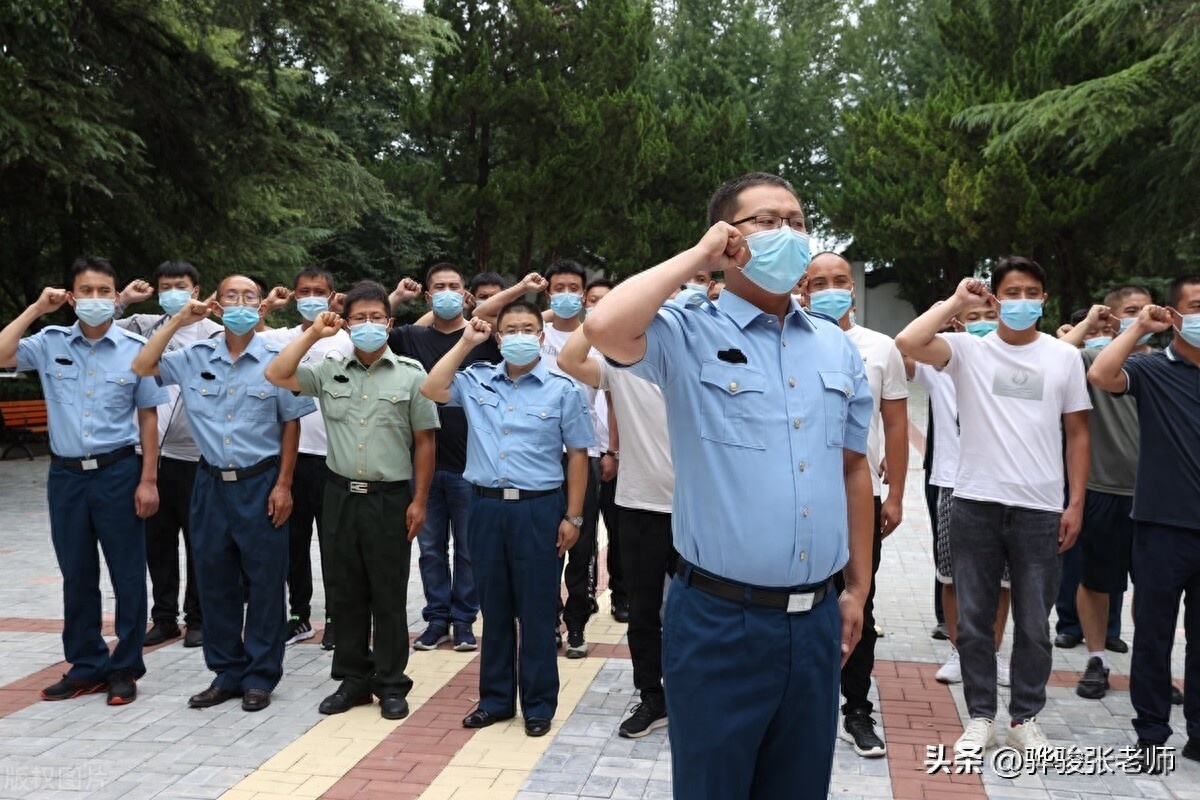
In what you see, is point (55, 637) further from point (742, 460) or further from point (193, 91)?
point (193, 91)

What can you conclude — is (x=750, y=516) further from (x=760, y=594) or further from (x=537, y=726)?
(x=537, y=726)

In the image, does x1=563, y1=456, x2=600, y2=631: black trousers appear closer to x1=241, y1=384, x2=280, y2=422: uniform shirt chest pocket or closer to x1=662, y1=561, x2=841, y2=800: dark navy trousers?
x1=241, y1=384, x2=280, y2=422: uniform shirt chest pocket

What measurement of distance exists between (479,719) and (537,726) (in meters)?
0.31

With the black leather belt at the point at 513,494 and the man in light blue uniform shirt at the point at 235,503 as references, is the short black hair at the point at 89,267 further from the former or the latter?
the black leather belt at the point at 513,494

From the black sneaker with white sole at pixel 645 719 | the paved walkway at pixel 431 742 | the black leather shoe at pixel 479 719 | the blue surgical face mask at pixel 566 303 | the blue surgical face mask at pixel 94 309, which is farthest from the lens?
the blue surgical face mask at pixel 566 303

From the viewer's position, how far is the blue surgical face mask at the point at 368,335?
524 cm

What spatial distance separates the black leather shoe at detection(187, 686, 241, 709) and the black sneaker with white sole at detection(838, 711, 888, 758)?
3045 millimetres

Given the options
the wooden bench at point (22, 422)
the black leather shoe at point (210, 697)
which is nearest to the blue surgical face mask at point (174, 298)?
the black leather shoe at point (210, 697)

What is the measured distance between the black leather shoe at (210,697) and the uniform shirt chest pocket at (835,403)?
12.5 feet

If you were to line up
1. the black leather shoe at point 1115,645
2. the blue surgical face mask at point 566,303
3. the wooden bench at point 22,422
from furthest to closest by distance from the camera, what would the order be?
the wooden bench at point 22,422
the blue surgical face mask at point 566,303
the black leather shoe at point 1115,645

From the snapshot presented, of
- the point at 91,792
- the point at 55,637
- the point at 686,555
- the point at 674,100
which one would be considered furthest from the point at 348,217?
the point at 674,100

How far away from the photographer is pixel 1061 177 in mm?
19828

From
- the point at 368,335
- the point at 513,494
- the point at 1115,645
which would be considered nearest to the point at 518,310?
the point at 368,335

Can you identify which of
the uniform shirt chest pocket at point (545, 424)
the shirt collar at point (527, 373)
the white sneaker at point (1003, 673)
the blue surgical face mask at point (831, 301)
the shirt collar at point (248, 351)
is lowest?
the white sneaker at point (1003, 673)
